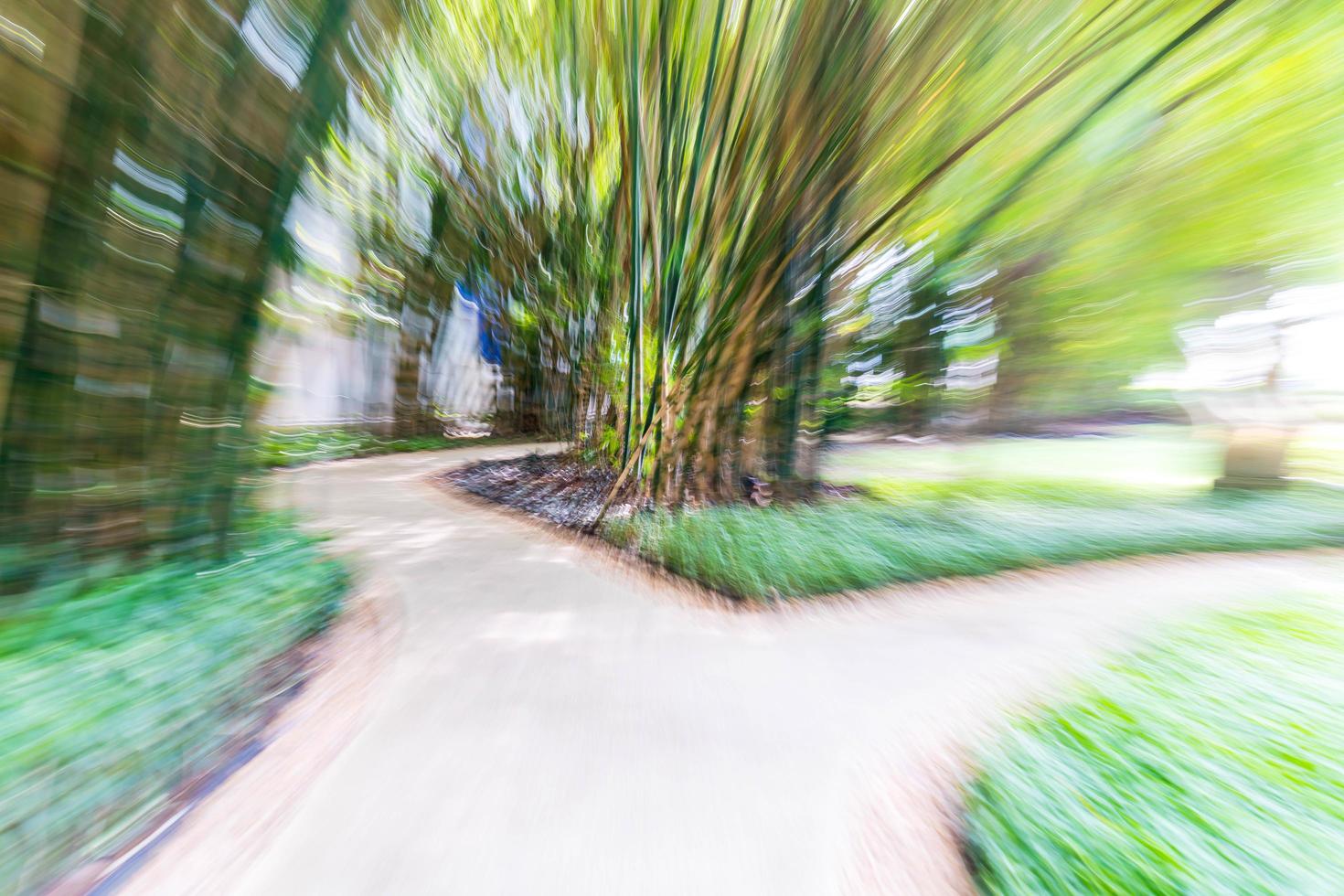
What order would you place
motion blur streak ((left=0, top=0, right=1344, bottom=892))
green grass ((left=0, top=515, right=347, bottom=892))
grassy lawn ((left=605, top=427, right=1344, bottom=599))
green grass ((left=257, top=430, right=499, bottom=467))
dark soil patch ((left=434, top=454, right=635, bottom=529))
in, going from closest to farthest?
green grass ((left=0, top=515, right=347, bottom=892)) < motion blur streak ((left=0, top=0, right=1344, bottom=892)) < green grass ((left=257, top=430, right=499, bottom=467)) < grassy lawn ((left=605, top=427, right=1344, bottom=599)) < dark soil patch ((left=434, top=454, right=635, bottom=529))

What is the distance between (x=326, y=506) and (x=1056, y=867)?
4522 mm

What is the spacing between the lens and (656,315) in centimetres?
348

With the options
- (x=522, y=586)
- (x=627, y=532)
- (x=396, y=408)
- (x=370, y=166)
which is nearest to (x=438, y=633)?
(x=522, y=586)

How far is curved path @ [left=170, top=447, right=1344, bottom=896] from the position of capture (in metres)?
0.88

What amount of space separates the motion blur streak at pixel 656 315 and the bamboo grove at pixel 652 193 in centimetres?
1

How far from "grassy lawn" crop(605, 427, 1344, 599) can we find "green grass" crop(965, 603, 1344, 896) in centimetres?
106

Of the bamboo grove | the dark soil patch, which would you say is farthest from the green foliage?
the bamboo grove

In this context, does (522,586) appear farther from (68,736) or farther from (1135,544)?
(1135,544)

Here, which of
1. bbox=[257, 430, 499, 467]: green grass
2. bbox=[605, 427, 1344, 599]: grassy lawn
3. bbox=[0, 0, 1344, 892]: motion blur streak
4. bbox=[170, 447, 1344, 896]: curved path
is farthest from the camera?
bbox=[605, 427, 1344, 599]: grassy lawn

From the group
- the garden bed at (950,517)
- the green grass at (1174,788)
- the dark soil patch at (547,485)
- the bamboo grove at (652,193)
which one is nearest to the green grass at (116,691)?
the bamboo grove at (652,193)

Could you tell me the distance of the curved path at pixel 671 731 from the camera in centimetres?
88

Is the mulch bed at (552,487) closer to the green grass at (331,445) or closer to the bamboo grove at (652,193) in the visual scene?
the bamboo grove at (652,193)

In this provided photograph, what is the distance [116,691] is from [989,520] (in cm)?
425

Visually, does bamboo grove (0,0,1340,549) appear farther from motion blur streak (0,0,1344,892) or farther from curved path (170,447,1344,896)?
curved path (170,447,1344,896)
